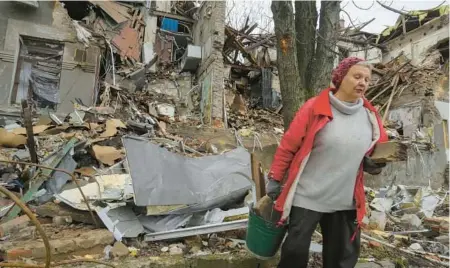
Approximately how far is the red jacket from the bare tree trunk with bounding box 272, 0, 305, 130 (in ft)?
4.48

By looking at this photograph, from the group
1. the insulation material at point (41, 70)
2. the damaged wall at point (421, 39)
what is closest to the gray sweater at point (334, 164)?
the insulation material at point (41, 70)

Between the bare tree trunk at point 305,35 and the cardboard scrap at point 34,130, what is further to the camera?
the cardboard scrap at point 34,130

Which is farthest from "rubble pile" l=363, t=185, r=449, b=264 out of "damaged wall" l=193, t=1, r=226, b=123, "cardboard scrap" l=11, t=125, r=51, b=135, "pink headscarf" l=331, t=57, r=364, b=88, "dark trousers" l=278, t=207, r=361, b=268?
"cardboard scrap" l=11, t=125, r=51, b=135

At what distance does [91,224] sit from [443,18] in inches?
706

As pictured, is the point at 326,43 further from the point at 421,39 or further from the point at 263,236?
the point at 421,39

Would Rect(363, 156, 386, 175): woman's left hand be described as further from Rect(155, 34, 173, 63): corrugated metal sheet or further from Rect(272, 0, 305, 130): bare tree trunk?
Rect(155, 34, 173, 63): corrugated metal sheet

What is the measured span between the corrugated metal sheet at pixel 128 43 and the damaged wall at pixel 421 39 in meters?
10.8

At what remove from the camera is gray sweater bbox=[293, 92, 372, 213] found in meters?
2.23

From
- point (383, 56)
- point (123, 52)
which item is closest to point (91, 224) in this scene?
point (123, 52)

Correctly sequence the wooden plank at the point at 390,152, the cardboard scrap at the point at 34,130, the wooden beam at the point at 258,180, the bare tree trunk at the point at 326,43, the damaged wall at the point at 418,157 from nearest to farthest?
the wooden plank at the point at 390,152 < the wooden beam at the point at 258,180 < the bare tree trunk at the point at 326,43 < the cardboard scrap at the point at 34,130 < the damaged wall at the point at 418,157

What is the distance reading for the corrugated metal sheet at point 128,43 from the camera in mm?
11592

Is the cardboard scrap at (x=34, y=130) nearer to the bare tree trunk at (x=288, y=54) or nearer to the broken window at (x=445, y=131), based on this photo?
the bare tree trunk at (x=288, y=54)

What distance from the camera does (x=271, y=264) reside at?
3.05m

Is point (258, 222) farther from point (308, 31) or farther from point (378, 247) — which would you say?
point (308, 31)
